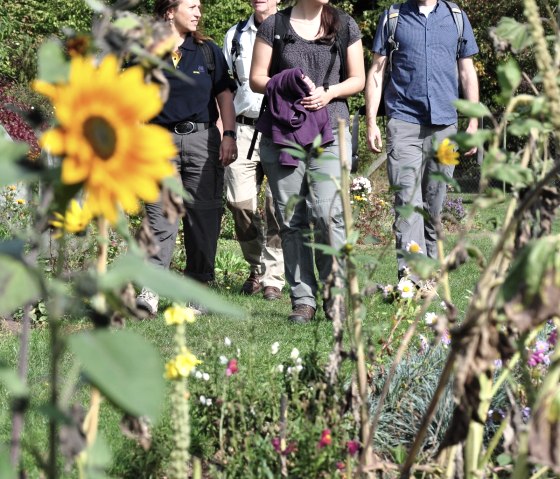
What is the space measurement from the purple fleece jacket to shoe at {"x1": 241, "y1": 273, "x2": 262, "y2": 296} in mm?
1949

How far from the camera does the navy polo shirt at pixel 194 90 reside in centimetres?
557

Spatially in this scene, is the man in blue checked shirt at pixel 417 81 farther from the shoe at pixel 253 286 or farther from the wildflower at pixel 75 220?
the wildflower at pixel 75 220

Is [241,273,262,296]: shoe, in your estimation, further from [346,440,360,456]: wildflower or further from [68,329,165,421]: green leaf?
[68,329,165,421]: green leaf

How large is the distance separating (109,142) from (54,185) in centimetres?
14

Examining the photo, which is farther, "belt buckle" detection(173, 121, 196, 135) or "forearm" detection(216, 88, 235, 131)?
"forearm" detection(216, 88, 235, 131)

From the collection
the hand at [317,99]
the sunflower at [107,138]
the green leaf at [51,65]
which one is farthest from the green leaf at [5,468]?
the hand at [317,99]

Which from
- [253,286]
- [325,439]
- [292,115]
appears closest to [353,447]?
[325,439]

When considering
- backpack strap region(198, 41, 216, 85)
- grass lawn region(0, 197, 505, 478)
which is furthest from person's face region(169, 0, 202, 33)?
grass lawn region(0, 197, 505, 478)

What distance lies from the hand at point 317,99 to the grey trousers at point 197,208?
865 mm

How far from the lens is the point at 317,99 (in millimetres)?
5113

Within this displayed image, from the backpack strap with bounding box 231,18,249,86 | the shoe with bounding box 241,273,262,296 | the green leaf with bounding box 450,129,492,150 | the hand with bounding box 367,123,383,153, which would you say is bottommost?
the green leaf with bounding box 450,129,492,150

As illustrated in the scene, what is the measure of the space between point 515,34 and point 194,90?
3979 mm

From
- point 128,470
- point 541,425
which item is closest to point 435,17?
point 128,470

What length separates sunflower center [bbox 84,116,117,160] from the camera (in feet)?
3.26
